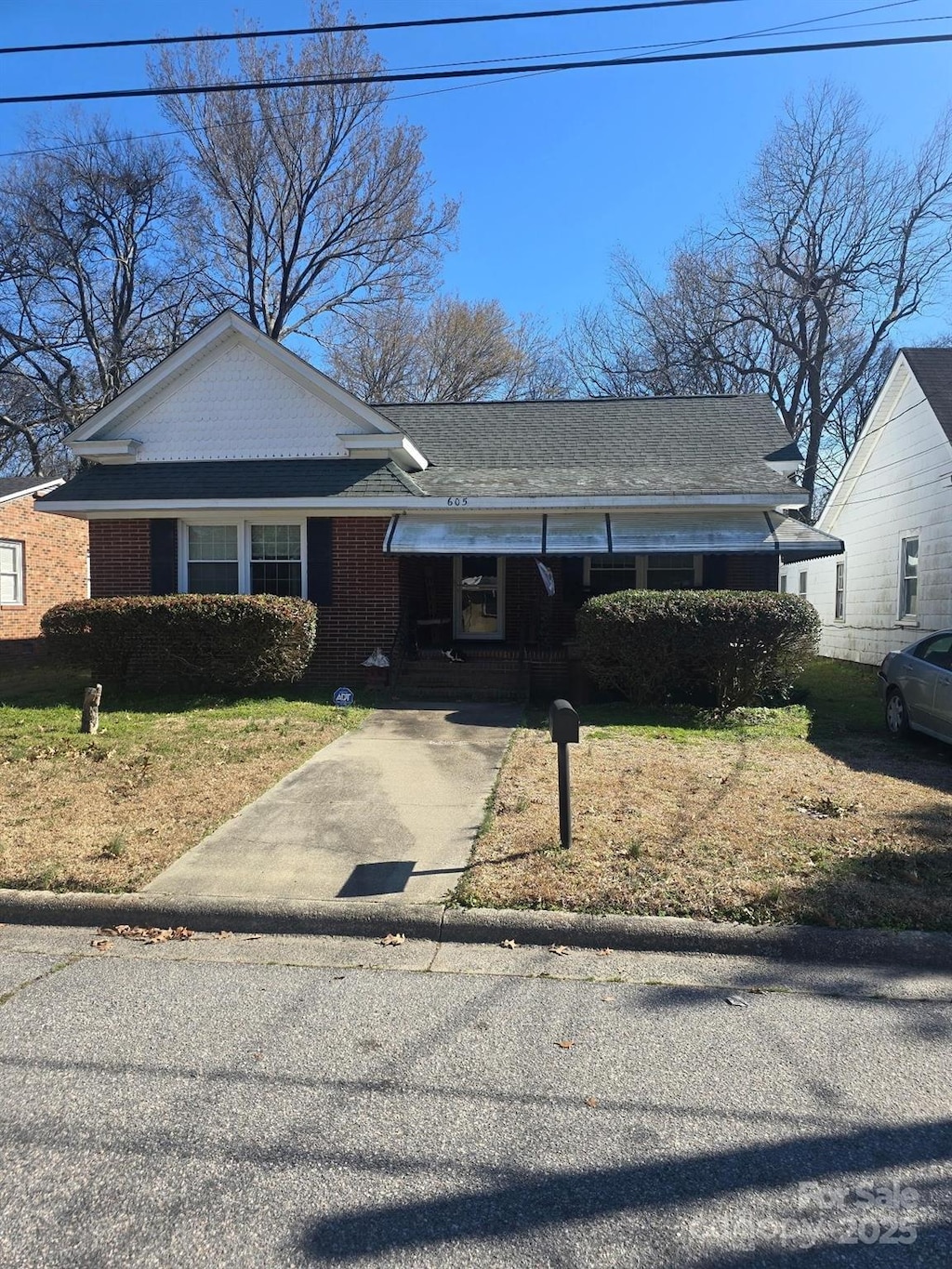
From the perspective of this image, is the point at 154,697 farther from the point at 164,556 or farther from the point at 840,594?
the point at 840,594

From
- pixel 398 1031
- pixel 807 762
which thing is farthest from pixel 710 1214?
pixel 807 762

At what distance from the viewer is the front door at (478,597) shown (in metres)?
14.3

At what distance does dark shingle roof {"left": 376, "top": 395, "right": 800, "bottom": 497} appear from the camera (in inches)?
496

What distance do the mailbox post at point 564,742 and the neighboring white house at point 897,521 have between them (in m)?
11.1

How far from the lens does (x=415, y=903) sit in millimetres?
4625

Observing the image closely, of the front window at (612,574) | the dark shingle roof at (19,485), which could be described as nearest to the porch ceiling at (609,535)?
the front window at (612,574)

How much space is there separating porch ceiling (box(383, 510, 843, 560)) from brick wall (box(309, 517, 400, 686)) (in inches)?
21.8

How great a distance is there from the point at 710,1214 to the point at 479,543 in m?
9.72

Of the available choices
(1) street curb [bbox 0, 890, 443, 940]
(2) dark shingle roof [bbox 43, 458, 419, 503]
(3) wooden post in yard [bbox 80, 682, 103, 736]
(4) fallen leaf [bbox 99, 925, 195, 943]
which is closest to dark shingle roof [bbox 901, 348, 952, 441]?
(2) dark shingle roof [bbox 43, 458, 419, 503]

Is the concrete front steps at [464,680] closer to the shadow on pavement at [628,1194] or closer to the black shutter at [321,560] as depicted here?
the black shutter at [321,560]

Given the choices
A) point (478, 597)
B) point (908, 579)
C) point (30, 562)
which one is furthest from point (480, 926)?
point (30, 562)

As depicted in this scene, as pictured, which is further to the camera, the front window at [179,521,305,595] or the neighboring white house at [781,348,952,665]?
the neighboring white house at [781,348,952,665]

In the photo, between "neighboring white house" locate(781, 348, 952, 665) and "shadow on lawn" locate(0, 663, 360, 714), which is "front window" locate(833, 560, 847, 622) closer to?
"neighboring white house" locate(781, 348, 952, 665)

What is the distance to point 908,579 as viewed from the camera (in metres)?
15.6
